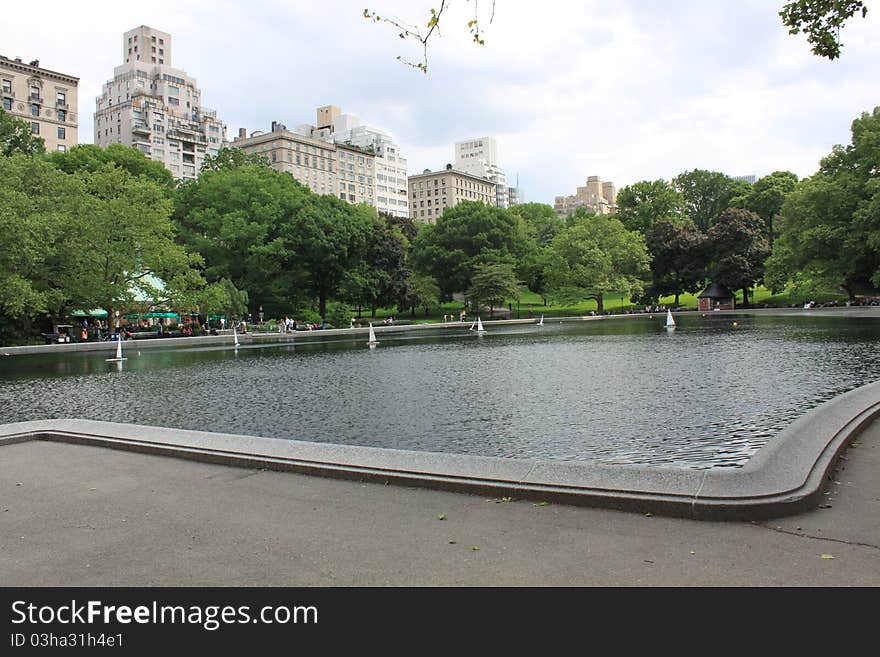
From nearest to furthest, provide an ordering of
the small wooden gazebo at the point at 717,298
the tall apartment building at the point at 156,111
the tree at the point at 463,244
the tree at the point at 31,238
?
the tree at the point at 31,238 → the small wooden gazebo at the point at 717,298 → the tree at the point at 463,244 → the tall apartment building at the point at 156,111

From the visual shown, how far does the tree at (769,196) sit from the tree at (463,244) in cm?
3329

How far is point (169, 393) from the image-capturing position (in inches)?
599

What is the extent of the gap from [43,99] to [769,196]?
331ft

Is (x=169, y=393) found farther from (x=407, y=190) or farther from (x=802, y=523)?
(x=407, y=190)

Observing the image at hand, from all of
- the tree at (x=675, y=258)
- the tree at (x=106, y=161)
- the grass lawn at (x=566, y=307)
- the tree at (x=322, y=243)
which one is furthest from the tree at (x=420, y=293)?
the tree at (x=675, y=258)

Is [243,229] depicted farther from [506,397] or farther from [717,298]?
[717,298]

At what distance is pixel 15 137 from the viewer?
56.3m

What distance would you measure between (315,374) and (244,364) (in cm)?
559

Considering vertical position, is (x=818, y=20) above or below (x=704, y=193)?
below

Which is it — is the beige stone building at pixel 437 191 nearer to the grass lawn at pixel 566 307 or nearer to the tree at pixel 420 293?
the grass lawn at pixel 566 307

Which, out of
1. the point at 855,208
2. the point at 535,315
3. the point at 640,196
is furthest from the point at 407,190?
the point at 855,208

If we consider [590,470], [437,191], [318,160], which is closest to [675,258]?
[590,470]

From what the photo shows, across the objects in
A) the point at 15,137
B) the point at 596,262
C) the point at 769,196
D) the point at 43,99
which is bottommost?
the point at 596,262

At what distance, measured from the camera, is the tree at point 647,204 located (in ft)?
313
